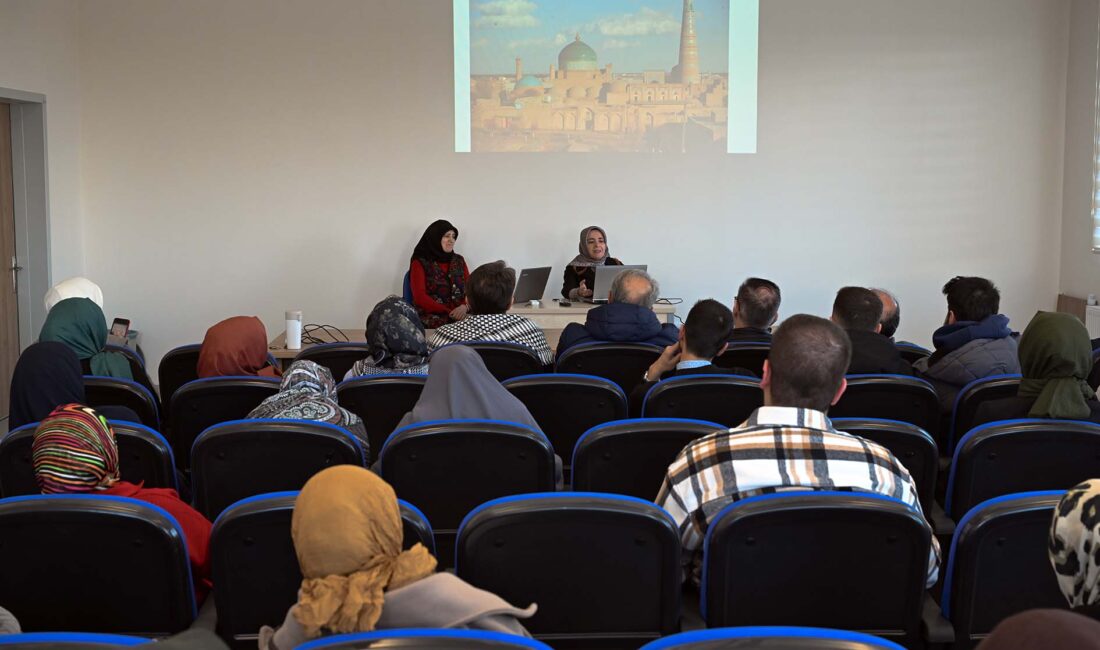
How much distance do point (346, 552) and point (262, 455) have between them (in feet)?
4.46

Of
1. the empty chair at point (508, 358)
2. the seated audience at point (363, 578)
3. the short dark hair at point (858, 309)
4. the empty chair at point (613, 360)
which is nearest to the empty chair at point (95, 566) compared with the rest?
the seated audience at point (363, 578)

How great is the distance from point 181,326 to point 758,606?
7.25m

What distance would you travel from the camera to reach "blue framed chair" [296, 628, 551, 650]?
148cm

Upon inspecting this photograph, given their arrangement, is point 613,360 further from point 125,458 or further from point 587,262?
point 587,262

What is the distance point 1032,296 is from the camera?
8305 mm

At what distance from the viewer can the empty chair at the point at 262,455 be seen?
117 inches

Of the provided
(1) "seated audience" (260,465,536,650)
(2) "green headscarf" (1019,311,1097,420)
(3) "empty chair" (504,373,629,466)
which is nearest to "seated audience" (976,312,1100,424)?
(2) "green headscarf" (1019,311,1097,420)

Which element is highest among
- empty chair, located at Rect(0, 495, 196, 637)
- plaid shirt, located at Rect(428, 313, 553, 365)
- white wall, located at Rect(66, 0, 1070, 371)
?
white wall, located at Rect(66, 0, 1070, 371)

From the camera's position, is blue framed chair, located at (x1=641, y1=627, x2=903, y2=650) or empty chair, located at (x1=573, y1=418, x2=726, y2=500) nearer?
blue framed chair, located at (x1=641, y1=627, x2=903, y2=650)

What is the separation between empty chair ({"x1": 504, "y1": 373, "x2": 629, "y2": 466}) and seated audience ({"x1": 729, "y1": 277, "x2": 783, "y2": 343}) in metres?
1.39

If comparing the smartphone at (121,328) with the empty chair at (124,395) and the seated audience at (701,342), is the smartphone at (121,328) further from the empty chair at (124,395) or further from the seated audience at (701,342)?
the seated audience at (701,342)

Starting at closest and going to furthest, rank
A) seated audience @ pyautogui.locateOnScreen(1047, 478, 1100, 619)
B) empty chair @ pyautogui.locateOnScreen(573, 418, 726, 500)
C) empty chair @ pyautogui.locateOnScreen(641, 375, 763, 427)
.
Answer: seated audience @ pyautogui.locateOnScreen(1047, 478, 1100, 619)
empty chair @ pyautogui.locateOnScreen(573, 418, 726, 500)
empty chair @ pyautogui.locateOnScreen(641, 375, 763, 427)

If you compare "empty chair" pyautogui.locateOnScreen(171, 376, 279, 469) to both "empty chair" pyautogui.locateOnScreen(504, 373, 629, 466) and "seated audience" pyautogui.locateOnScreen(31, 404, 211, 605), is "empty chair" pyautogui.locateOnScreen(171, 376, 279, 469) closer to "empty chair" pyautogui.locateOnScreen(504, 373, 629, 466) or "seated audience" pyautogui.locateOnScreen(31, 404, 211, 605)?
"empty chair" pyautogui.locateOnScreen(504, 373, 629, 466)

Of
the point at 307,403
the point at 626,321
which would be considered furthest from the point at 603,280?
the point at 307,403
